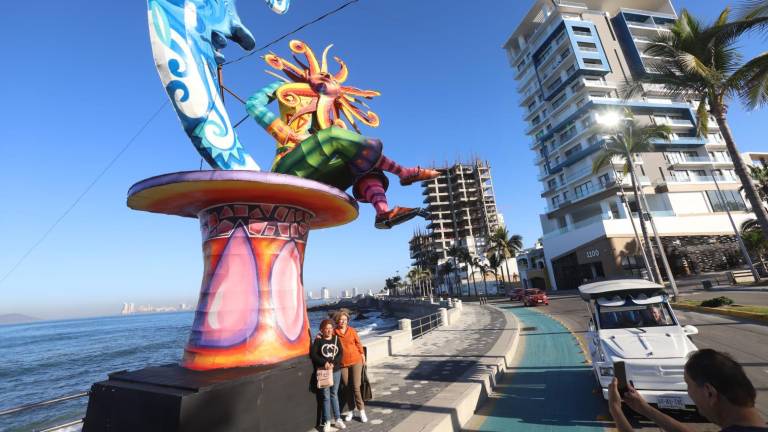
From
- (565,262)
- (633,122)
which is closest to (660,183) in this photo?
(565,262)

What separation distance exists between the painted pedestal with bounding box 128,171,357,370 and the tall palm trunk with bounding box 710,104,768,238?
13508 mm

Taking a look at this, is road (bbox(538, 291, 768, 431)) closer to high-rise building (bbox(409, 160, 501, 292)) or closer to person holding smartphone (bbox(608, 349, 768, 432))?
person holding smartphone (bbox(608, 349, 768, 432))

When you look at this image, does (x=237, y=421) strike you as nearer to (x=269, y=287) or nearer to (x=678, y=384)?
(x=269, y=287)

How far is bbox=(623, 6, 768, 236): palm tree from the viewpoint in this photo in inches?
416

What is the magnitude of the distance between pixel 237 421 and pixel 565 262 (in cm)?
4972

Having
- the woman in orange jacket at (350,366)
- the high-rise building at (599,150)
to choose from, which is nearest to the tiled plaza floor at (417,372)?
the woman in orange jacket at (350,366)

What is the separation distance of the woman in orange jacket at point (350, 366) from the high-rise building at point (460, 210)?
97473 mm

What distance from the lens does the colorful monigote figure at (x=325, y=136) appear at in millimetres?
7539

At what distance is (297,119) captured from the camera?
9.06 meters

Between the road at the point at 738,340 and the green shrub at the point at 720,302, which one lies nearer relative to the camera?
the road at the point at 738,340

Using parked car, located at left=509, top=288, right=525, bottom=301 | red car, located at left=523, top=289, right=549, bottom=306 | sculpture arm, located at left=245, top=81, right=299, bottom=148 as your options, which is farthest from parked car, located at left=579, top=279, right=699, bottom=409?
parked car, located at left=509, top=288, right=525, bottom=301

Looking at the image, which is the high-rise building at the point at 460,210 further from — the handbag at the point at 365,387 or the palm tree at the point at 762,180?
the handbag at the point at 365,387

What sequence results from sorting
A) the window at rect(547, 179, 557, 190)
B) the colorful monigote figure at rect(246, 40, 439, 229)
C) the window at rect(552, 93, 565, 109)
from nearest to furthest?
the colorful monigote figure at rect(246, 40, 439, 229) → the window at rect(552, 93, 565, 109) → the window at rect(547, 179, 557, 190)

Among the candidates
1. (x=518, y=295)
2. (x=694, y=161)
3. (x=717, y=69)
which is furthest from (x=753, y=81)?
(x=694, y=161)
